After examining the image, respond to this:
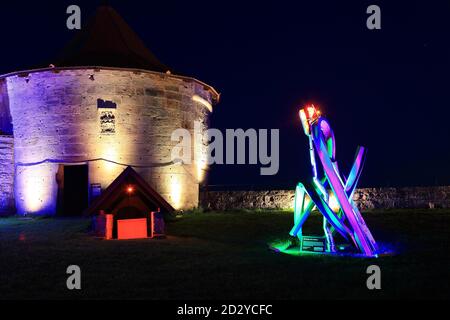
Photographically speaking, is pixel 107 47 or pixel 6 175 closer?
pixel 6 175

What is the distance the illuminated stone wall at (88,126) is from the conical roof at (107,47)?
80cm

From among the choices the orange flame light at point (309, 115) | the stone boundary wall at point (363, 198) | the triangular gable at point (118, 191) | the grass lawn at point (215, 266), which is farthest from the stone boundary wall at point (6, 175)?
the orange flame light at point (309, 115)

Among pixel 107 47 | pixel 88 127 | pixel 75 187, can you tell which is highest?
pixel 107 47

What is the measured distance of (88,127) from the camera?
20.2 m

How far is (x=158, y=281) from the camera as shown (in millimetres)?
7688

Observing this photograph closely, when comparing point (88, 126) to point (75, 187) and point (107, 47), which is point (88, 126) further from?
point (75, 187)

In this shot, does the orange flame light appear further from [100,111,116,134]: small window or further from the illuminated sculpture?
[100,111,116,134]: small window

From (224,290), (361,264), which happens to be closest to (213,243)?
(361,264)

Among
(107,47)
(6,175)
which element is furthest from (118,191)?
(107,47)

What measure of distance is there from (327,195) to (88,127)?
12154 millimetres

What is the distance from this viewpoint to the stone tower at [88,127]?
20.2 metres

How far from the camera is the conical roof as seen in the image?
21.2 m

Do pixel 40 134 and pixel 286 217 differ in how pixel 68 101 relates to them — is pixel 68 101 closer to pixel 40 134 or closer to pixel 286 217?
pixel 40 134

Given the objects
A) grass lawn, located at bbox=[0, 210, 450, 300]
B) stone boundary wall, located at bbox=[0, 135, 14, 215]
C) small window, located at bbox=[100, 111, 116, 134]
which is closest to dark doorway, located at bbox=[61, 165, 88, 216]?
stone boundary wall, located at bbox=[0, 135, 14, 215]
